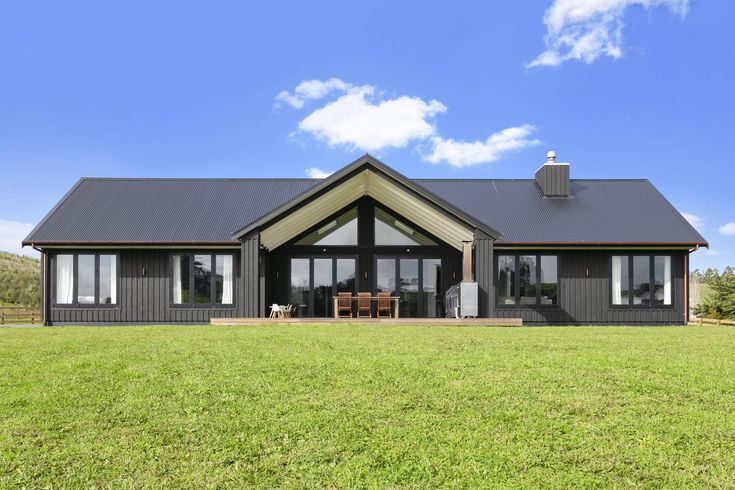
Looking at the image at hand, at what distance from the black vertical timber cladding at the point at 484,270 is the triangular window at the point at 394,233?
2780mm

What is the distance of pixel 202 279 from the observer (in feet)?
54.6

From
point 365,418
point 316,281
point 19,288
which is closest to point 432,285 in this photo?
point 316,281

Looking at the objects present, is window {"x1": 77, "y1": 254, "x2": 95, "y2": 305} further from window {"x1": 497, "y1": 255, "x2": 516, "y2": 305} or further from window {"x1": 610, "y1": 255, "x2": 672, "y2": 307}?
window {"x1": 610, "y1": 255, "x2": 672, "y2": 307}

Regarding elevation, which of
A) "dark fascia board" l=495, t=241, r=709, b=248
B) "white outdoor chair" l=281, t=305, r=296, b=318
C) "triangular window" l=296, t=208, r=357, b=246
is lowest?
"white outdoor chair" l=281, t=305, r=296, b=318

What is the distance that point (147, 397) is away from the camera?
18.9ft

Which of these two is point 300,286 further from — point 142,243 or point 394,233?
point 142,243

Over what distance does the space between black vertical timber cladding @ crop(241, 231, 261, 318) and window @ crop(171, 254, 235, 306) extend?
2.18m

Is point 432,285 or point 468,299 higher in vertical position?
point 432,285

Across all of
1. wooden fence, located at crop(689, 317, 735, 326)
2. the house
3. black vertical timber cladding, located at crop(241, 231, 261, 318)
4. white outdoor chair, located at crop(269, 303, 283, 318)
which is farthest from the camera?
wooden fence, located at crop(689, 317, 735, 326)

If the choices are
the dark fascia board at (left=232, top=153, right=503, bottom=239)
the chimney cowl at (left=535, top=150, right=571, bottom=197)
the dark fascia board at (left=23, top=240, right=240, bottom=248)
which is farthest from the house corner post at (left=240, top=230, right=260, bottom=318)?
the chimney cowl at (left=535, top=150, right=571, bottom=197)

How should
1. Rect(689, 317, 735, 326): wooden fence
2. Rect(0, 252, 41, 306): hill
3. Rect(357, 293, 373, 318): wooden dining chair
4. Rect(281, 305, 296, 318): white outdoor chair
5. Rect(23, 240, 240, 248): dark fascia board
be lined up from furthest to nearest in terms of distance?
1. Rect(0, 252, 41, 306): hill
2. Rect(689, 317, 735, 326): wooden fence
3. Rect(23, 240, 240, 248): dark fascia board
4. Rect(357, 293, 373, 318): wooden dining chair
5. Rect(281, 305, 296, 318): white outdoor chair

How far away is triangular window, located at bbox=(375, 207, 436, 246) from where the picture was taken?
17250mm

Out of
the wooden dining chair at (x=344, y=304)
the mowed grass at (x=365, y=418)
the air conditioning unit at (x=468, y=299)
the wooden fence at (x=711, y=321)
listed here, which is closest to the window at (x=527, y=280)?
the air conditioning unit at (x=468, y=299)

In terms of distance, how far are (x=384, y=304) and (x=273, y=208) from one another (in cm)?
523
